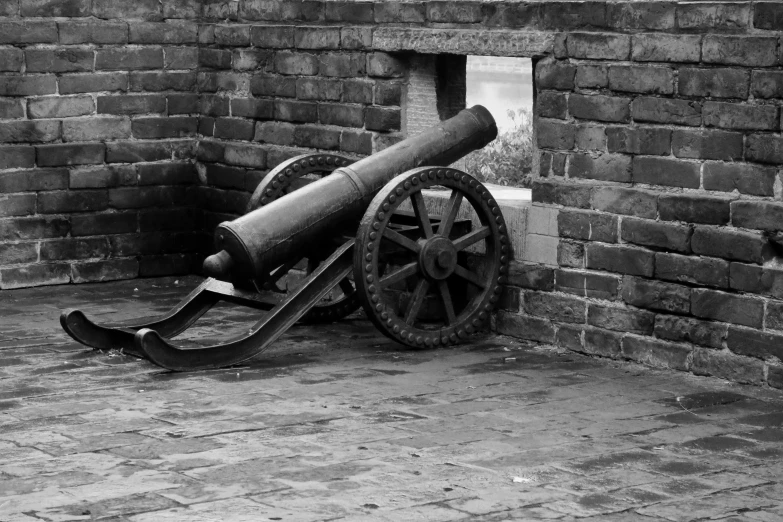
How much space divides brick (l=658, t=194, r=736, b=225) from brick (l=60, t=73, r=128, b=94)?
4026mm

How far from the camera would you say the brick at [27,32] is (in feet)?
28.1

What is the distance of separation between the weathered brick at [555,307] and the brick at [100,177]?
317 cm

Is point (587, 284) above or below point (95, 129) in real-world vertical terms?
below

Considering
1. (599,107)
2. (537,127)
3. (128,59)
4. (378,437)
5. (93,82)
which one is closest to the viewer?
(378,437)

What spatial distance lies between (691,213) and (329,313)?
219 cm

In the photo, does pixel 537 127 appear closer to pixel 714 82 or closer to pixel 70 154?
pixel 714 82

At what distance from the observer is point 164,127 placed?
9.27m

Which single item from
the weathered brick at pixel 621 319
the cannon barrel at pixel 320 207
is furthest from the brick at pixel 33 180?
the weathered brick at pixel 621 319

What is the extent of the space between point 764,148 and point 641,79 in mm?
765

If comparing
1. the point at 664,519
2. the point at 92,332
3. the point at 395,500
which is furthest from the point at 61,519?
the point at 92,332

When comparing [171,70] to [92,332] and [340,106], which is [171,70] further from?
[92,332]

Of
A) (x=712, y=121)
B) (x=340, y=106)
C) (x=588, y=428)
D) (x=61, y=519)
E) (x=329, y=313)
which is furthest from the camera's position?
(x=340, y=106)

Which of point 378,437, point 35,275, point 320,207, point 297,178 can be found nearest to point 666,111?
point 320,207

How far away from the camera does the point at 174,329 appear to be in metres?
7.07
